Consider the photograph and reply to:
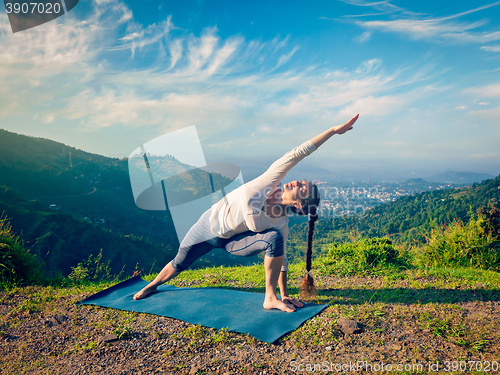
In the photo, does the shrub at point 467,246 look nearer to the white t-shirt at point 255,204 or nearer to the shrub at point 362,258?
the shrub at point 362,258

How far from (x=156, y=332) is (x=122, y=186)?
165 feet

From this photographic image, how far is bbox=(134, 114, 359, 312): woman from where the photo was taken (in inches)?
116

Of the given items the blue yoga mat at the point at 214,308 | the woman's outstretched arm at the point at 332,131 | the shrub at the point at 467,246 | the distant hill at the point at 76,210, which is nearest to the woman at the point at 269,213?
the woman's outstretched arm at the point at 332,131

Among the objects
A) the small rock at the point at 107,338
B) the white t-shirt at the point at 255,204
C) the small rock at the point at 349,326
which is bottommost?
the small rock at the point at 107,338

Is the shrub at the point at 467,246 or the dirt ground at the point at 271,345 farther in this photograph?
the shrub at the point at 467,246

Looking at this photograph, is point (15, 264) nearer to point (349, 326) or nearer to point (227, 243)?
point (227, 243)

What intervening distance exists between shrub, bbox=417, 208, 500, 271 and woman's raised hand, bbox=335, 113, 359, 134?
3657 millimetres

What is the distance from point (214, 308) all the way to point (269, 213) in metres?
1.27

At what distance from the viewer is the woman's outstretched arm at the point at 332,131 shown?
291cm

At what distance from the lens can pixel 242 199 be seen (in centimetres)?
302

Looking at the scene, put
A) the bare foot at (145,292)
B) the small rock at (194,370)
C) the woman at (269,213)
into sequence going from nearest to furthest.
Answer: the small rock at (194,370) < the woman at (269,213) < the bare foot at (145,292)

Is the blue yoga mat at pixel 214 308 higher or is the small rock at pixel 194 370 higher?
the small rock at pixel 194 370

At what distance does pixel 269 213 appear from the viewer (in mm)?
3113

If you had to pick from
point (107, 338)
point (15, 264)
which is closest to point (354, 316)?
point (107, 338)
